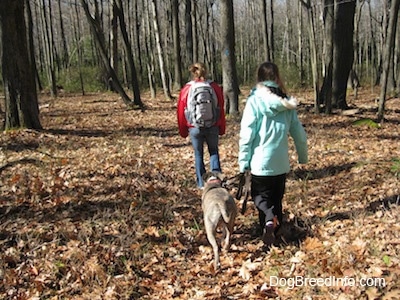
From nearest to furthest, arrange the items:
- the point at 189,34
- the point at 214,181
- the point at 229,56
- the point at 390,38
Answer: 1. the point at 214,181
2. the point at 390,38
3. the point at 229,56
4. the point at 189,34

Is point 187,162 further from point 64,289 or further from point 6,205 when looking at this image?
point 64,289

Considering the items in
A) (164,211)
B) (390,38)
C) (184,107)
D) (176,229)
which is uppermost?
(390,38)

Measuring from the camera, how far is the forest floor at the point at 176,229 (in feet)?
11.9

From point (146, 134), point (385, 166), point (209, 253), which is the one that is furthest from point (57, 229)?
point (146, 134)

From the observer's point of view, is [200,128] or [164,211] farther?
[200,128]

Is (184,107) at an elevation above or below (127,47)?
below

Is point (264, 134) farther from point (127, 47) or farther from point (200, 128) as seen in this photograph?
point (127, 47)

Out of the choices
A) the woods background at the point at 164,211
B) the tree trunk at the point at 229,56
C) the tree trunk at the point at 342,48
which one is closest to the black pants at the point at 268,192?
the woods background at the point at 164,211

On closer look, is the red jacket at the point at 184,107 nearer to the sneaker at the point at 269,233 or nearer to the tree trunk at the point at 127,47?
the sneaker at the point at 269,233

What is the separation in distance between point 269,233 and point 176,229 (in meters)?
1.28

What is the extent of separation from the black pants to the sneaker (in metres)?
0.05

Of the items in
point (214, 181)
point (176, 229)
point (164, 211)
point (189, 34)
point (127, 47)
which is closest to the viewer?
Answer: point (214, 181)

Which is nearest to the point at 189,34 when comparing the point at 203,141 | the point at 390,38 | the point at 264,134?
the point at 390,38

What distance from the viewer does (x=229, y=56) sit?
435 inches
